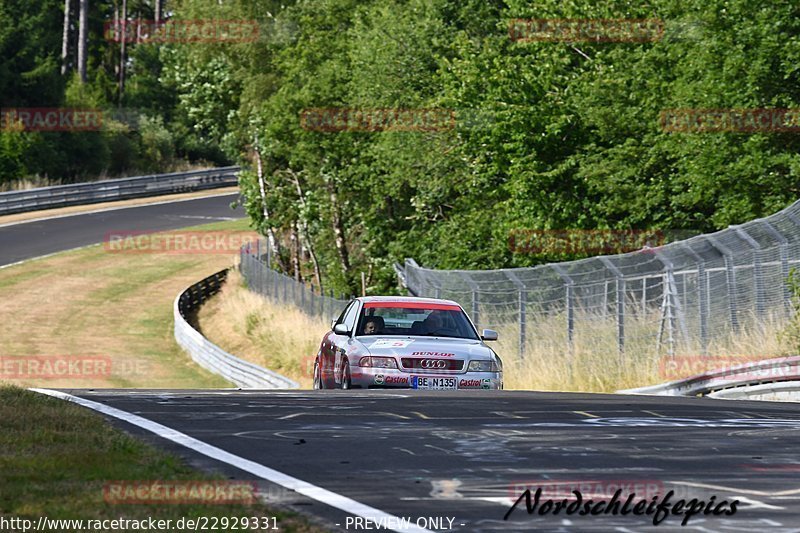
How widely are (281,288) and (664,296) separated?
25851 millimetres

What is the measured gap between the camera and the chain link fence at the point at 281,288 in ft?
127

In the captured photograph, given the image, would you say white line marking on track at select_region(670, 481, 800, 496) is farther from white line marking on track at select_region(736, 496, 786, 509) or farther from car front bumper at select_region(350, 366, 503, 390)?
car front bumper at select_region(350, 366, 503, 390)

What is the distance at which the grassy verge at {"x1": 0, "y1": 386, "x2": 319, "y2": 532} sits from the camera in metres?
7.04

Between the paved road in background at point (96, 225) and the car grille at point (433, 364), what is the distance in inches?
1663

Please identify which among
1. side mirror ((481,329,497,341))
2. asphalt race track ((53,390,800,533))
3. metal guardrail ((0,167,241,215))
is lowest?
metal guardrail ((0,167,241,215))

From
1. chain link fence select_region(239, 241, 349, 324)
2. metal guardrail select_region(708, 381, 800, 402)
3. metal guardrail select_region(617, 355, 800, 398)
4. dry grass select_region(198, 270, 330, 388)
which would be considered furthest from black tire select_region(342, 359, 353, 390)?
dry grass select_region(198, 270, 330, 388)

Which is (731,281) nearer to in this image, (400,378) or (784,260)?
(784,260)

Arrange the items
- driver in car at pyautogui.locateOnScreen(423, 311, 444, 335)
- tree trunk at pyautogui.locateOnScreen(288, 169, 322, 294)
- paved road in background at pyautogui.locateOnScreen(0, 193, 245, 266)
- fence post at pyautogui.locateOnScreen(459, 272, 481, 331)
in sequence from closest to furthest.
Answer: driver in car at pyautogui.locateOnScreen(423, 311, 444, 335)
fence post at pyautogui.locateOnScreen(459, 272, 481, 331)
tree trunk at pyautogui.locateOnScreen(288, 169, 322, 294)
paved road in background at pyautogui.locateOnScreen(0, 193, 245, 266)

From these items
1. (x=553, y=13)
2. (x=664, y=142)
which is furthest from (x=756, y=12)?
(x=553, y=13)

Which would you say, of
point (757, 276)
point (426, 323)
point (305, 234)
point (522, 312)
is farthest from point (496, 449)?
point (305, 234)

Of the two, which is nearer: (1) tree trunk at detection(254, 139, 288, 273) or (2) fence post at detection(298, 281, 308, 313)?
(2) fence post at detection(298, 281, 308, 313)

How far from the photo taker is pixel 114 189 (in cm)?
7200

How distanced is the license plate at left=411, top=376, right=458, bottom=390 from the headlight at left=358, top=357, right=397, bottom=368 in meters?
0.30

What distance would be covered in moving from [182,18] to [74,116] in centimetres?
1606
